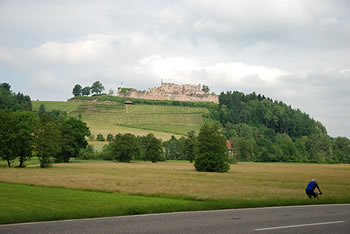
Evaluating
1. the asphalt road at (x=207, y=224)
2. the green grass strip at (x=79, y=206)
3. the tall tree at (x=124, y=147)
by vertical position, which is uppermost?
the tall tree at (x=124, y=147)

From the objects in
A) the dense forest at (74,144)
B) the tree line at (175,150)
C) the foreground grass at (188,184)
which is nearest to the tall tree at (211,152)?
the tree line at (175,150)

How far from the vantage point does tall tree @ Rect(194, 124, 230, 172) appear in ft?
240

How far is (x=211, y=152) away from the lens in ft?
245

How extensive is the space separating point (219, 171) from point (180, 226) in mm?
58975

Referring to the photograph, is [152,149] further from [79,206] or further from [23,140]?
[79,206]

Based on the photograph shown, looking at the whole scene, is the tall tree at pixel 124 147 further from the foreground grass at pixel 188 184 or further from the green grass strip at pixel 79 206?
the green grass strip at pixel 79 206

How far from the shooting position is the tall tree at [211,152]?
73000 millimetres

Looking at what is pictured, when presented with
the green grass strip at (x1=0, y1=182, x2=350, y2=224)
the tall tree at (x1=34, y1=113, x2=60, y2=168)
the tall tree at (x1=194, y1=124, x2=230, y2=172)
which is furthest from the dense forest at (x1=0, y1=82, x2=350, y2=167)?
the green grass strip at (x1=0, y1=182, x2=350, y2=224)

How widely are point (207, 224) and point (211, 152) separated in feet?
196

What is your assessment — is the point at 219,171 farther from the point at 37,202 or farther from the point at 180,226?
the point at 180,226

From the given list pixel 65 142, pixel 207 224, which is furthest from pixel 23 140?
pixel 207 224

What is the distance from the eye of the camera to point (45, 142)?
6956 cm

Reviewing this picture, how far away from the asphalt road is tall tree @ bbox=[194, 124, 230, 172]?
178 feet

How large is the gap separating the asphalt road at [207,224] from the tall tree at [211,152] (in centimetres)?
5422
